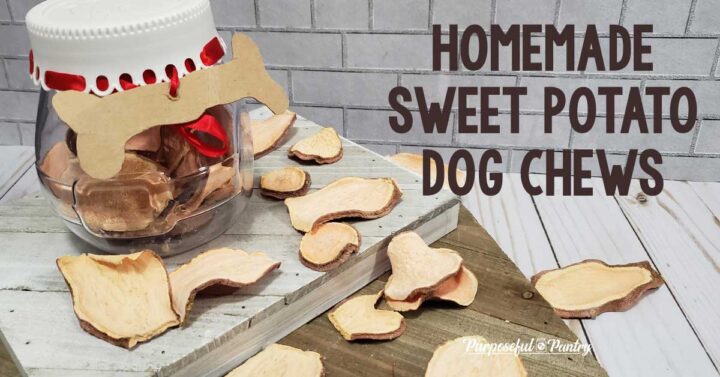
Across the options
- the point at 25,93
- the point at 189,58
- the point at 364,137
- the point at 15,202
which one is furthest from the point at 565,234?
the point at 25,93

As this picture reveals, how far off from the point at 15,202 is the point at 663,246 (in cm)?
82

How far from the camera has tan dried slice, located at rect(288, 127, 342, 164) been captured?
0.79 metres

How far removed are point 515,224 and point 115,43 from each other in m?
0.63

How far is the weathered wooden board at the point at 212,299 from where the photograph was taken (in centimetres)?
50

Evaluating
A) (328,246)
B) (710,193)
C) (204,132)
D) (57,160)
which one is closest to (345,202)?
(328,246)

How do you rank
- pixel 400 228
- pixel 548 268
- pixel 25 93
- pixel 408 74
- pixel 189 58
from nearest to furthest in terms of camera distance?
pixel 189 58, pixel 400 228, pixel 548 268, pixel 408 74, pixel 25 93

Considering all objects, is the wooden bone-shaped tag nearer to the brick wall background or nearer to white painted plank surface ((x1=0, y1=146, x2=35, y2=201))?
the brick wall background

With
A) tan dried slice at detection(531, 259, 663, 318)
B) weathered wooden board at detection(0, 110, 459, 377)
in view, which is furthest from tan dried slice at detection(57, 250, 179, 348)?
tan dried slice at detection(531, 259, 663, 318)

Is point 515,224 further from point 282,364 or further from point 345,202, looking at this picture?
point 282,364

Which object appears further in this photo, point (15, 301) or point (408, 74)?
point (408, 74)

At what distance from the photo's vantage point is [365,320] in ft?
1.98

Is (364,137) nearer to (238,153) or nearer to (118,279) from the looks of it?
(238,153)

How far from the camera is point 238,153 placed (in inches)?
25.1

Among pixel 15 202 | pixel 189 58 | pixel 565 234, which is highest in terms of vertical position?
pixel 189 58
